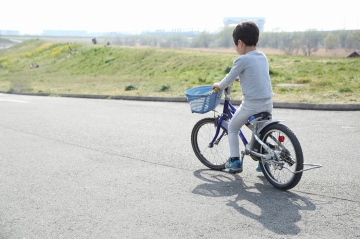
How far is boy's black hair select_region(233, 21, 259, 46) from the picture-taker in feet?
17.3

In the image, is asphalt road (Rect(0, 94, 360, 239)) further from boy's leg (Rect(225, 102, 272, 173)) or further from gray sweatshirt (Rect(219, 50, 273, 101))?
gray sweatshirt (Rect(219, 50, 273, 101))

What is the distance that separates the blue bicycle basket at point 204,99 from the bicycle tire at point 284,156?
2.31 ft

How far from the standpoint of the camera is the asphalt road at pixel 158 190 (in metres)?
4.27

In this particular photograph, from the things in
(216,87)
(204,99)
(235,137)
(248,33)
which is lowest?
(235,137)

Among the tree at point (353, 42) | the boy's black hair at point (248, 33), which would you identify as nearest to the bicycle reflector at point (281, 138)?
the boy's black hair at point (248, 33)

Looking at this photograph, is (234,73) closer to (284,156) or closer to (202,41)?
(284,156)

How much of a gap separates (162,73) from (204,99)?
102 feet

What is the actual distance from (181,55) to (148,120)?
3051 centimetres

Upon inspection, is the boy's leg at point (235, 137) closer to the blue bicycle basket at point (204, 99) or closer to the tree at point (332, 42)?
the blue bicycle basket at point (204, 99)

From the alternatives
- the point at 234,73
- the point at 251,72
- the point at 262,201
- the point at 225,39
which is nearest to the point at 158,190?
the point at 262,201

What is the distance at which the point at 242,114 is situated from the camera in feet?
17.9

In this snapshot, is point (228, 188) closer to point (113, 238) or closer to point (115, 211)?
point (115, 211)

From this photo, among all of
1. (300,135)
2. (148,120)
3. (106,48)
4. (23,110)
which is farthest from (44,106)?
(106,48)

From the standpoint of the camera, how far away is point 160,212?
4.69 m
